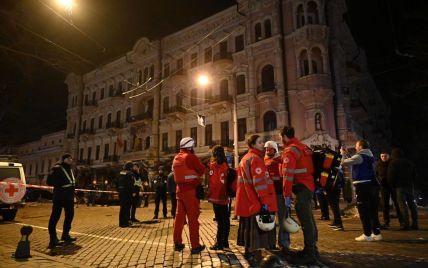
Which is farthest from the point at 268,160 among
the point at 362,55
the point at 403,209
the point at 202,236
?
the point at 362,55

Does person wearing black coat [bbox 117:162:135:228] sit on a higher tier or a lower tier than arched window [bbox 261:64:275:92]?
lower

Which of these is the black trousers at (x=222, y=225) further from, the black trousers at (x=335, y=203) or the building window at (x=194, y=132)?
the building window at (x=194, y=132)

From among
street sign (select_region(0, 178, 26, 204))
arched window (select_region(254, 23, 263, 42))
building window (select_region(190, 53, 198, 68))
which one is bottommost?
street sign (select_region(0, 178, 26, 204))

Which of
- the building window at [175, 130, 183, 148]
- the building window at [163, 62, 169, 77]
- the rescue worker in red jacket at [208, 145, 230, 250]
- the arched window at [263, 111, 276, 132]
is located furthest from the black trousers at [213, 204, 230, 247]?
the building window at [163, 62, 169, 77]

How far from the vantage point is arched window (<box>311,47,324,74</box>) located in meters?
22.2

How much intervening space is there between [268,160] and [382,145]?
1408 inches

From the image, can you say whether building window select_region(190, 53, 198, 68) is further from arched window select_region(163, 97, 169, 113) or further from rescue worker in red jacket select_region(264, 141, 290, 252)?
rescue worker in red jacket select_region(264, 141, 290, 252)

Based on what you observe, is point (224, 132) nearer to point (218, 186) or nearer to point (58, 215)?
point (58, 215)

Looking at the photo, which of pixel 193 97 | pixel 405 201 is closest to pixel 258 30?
pixel 193 97

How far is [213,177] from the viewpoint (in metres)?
5.64

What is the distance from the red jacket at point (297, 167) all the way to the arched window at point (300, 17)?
20.8 metres

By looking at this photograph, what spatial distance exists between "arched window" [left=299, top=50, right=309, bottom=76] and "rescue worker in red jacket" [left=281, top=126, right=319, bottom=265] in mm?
19277

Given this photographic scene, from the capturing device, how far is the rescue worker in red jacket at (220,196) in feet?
17.3

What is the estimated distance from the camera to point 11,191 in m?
10.2
